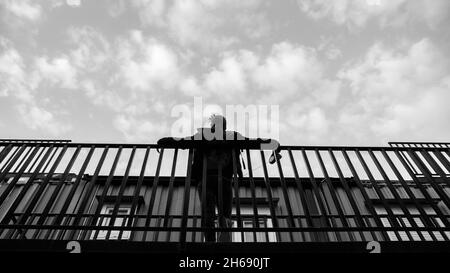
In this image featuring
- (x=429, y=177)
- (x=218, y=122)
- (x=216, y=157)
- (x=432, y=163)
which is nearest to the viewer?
(x=429, y=177)

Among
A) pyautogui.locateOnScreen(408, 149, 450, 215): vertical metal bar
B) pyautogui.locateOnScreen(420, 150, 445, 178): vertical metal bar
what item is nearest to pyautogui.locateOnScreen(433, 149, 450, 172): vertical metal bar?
pyautogui.locateOnScreen(420, 150, 445, 178): vertical metal bar

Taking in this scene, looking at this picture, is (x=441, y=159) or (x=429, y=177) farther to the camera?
(x=441, y=159)

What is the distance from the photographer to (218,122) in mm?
4770

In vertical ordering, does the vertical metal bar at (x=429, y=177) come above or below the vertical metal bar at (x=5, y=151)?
below

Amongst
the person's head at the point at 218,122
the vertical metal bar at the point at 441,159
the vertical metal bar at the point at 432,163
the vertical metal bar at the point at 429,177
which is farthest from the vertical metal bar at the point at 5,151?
the vertical metal bar at the point at 441,159

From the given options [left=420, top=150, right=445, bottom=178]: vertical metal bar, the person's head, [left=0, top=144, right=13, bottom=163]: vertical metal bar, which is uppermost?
the person's head

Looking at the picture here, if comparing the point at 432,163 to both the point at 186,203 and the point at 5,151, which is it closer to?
the point at 186,203

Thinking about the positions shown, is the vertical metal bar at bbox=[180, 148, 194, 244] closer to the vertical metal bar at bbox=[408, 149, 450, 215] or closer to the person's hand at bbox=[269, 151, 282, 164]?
the person's hand at bbox=[269, 151, 282, 164]

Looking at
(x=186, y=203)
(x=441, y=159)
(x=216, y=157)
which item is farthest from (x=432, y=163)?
(x=186, y=203)

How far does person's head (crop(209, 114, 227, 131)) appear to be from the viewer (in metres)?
4.70

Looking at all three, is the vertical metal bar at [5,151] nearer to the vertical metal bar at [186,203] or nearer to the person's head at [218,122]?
the vertical metal bar at [186,203]

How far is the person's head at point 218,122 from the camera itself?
4703 millimetres
